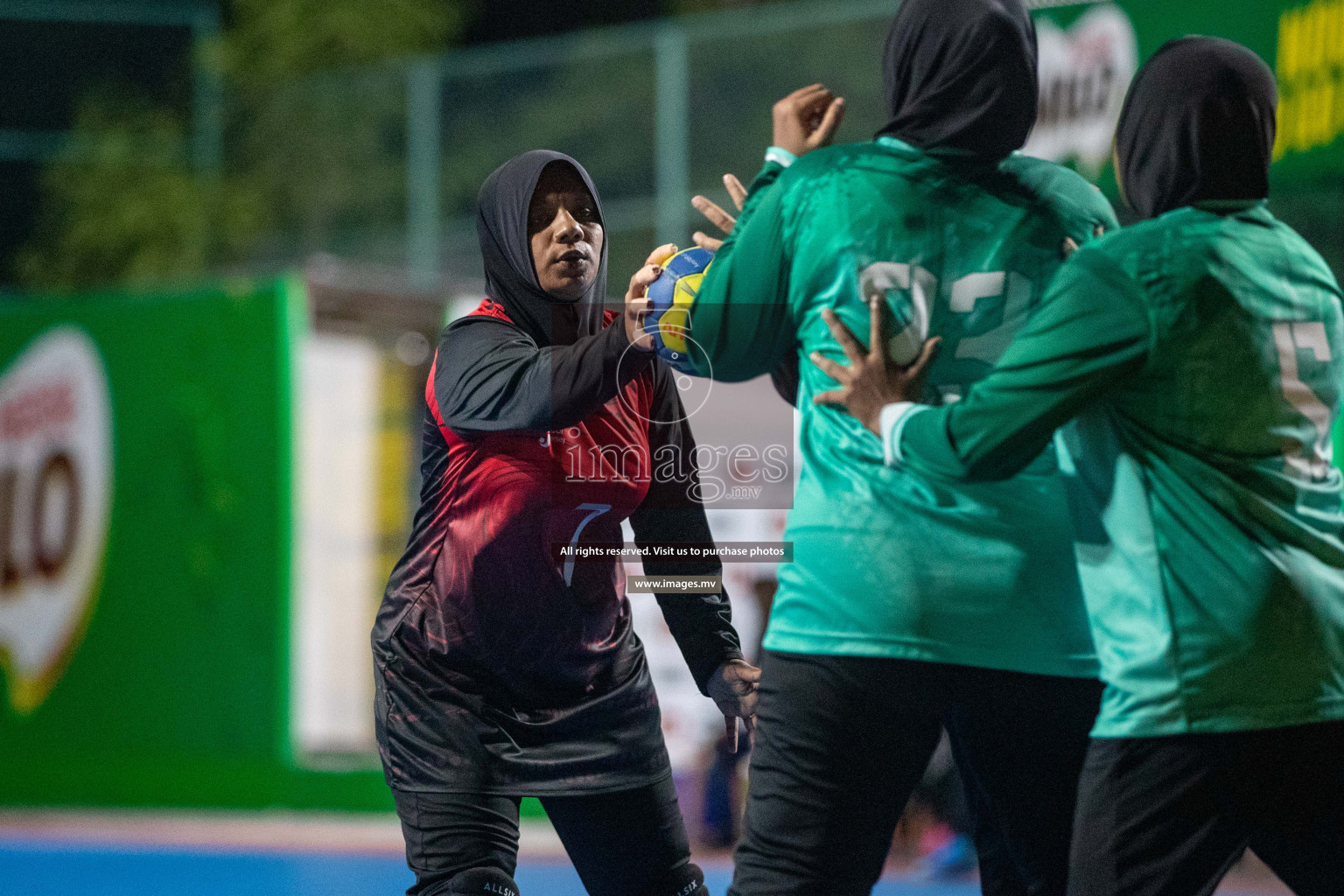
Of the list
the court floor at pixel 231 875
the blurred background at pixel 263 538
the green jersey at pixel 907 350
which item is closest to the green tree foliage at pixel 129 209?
the blurred background at pixel 263 538

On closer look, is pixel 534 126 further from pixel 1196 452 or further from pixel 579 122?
pixel 1196 452

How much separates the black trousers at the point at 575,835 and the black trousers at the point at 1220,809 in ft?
3.36

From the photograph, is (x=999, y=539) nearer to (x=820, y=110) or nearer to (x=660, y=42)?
(x=820, y=110)

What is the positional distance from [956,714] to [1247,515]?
0.54 meters

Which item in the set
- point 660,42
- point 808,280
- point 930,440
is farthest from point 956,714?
point 660,42

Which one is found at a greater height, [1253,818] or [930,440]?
[930,440]

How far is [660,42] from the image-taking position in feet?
38.2

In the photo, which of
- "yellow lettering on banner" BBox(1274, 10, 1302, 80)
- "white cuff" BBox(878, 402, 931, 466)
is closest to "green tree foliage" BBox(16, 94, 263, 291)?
"yellow lettering on banner" BBox(1274, 10, 1302, 80)

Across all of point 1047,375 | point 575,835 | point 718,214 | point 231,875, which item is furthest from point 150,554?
point 1047,375

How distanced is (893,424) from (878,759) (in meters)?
0.50

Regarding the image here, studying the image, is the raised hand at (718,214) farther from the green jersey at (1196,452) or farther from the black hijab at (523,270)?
the green jersey at (1196,452)

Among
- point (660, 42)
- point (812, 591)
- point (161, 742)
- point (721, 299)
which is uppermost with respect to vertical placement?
point (660, 42)

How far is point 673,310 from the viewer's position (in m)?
2.66

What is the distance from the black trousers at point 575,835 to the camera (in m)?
2.86
